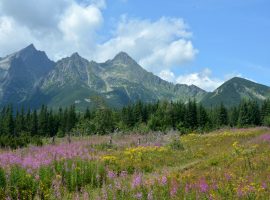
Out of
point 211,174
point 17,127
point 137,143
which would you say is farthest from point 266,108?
point 211,174

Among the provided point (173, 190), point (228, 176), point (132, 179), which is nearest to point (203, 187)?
point (173, 190)

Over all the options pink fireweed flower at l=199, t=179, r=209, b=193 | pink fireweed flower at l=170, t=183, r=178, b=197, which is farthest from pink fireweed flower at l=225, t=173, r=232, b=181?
pink fireweed flower at l=170, t=183, r=178, b=197

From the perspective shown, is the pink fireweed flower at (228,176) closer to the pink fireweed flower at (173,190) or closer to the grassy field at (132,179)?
the grassy field at (132,179)

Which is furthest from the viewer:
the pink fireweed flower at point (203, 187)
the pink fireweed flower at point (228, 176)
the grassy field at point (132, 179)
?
the pink fireweed flower at point (228, 176)

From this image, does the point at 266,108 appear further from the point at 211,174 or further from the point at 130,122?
the point at 211,174

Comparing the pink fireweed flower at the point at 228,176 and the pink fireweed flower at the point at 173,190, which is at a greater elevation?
the pink fireweed flower at the point at 228,176

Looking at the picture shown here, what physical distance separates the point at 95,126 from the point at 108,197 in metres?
41.6

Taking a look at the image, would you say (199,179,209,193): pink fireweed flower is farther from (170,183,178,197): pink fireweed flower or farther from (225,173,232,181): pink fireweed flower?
(225,173,232,181): pink fireweed flower

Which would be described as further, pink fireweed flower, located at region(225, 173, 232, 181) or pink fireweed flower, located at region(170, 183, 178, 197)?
pink fireweed flower, located at region(225, 173, 232, 181)

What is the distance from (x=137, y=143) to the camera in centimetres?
2956

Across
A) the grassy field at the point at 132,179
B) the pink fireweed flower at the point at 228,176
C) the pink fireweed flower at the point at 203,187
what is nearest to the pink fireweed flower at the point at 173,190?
the grassy field at the point at 132,179

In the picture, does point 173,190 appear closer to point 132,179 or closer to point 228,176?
point 132,179

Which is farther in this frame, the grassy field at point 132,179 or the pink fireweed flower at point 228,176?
the pink fireweed flower at point 228,176

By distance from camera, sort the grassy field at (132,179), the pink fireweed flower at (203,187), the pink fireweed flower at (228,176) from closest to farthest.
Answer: the grassy field at (132,179)
the pink fireweed flower at (203,187)
the pink fireweed flower at (228,176)
